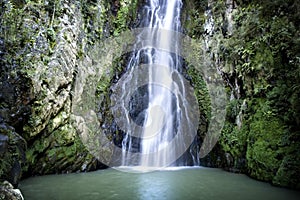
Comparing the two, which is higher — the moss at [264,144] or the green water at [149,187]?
the moss at [264,144]

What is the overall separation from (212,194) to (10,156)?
13.7ft

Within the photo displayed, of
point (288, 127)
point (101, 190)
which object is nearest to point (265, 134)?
point (288, 127)

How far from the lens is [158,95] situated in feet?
36.4

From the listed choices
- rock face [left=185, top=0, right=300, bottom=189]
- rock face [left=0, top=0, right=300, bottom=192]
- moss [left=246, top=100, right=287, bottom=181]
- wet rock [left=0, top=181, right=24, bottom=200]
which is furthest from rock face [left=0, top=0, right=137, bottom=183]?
moss [left=246, top=100, right=287, bottom=181]

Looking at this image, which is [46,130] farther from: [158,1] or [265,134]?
[158,1]

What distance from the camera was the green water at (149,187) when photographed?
5.55 m

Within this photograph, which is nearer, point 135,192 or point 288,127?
point 135,192

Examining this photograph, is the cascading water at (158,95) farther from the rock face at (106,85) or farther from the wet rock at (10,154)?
the wet rock at (10,154)

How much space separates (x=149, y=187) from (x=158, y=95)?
5260mm

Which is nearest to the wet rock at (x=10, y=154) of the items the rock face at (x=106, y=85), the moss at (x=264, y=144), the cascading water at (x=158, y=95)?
the rock face at (x=106, y=85)

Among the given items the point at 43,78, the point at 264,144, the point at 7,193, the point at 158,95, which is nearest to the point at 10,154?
the point at 7,193

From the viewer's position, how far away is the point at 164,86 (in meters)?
11.3

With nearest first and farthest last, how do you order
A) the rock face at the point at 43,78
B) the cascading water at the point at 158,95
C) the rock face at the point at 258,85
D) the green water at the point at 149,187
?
the green water at the point at 149,187 → the rock face at the point at 258,85 → the rock face at the point at 43,78 → the cascading water at the point at 158,95

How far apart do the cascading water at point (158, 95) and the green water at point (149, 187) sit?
2.13 m
